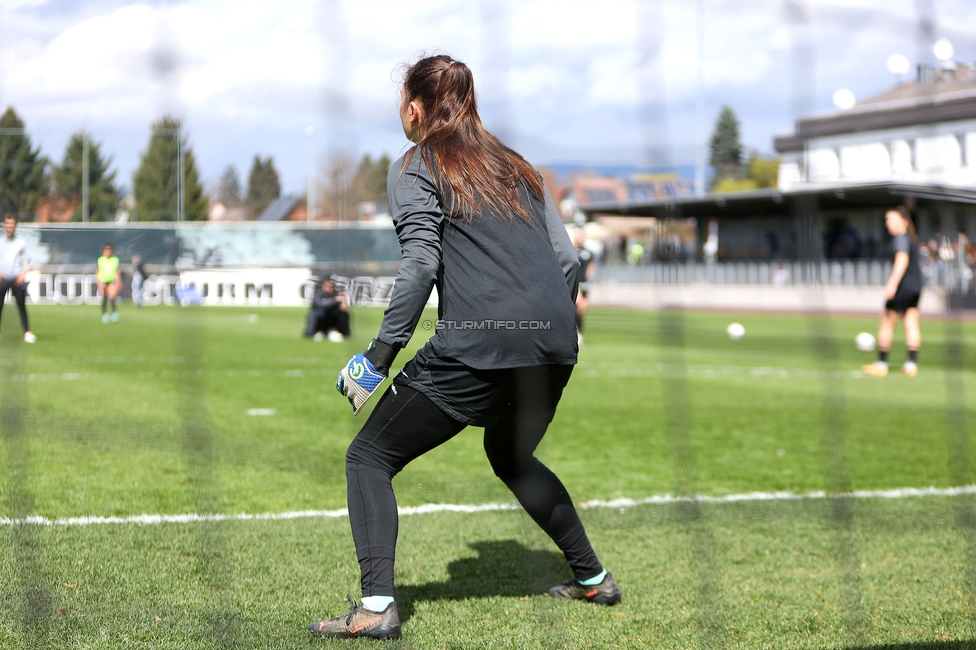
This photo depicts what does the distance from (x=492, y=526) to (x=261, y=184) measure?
2.02 meters

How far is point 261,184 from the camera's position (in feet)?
15.6

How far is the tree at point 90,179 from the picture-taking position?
4.12 metres

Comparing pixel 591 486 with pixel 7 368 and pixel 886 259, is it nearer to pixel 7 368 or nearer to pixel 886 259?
pixel 7 368

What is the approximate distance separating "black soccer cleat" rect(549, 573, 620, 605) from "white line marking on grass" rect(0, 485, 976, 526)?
4.85 feet

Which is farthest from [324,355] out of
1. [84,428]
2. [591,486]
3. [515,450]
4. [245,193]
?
[515,450]

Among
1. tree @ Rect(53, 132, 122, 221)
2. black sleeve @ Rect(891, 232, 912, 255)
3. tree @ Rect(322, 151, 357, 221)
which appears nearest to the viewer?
tree @ Rect(53, 132, 122, 221)

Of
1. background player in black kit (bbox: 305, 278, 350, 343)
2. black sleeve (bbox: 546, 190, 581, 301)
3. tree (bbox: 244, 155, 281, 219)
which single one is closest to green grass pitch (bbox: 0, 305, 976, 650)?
black sleeve (bbox: 546, 190, 581, 301)

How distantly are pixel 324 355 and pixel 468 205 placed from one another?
12.3m

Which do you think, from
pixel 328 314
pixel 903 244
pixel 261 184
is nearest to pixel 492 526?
pixel 261 184

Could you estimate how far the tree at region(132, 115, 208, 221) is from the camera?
165 inches

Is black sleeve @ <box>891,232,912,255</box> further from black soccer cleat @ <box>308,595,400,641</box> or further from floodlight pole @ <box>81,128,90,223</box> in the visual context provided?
black soccer cleat @ <box>308,595,400,641</box>

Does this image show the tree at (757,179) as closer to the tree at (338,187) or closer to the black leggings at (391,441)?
the tree at (338,187)

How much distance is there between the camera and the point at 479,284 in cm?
311

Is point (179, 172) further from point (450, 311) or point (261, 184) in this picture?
point (450, 311)
